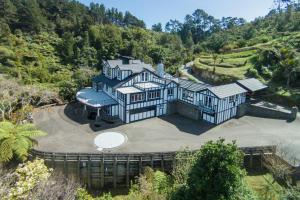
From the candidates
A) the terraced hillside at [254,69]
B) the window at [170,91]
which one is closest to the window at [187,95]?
the window at [170,91]

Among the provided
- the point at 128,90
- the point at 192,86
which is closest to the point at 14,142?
the point at 128,90

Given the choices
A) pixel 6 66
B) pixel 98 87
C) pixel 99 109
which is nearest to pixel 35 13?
pixel 6 66

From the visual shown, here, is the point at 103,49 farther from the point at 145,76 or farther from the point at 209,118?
the point at 209,118

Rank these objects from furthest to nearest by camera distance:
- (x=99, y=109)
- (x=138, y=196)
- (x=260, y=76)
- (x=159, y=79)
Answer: (x=260, y=76) → (x=159, y=79) → (x=99, y=109) → (x=138, y=196)

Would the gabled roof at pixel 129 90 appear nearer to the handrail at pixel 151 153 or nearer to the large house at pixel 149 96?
the large house at pixel 149 96

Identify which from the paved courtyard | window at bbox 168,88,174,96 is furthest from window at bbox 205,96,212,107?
window at bbox 168,88,174,96

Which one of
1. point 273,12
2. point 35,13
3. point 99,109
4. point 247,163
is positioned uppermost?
point 273,12

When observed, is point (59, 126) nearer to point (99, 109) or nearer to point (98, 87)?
point (99, 109)

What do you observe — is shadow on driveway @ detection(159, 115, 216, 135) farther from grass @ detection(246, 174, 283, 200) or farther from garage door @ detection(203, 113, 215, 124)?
grass @ detection(246, 174, 283, 200)
